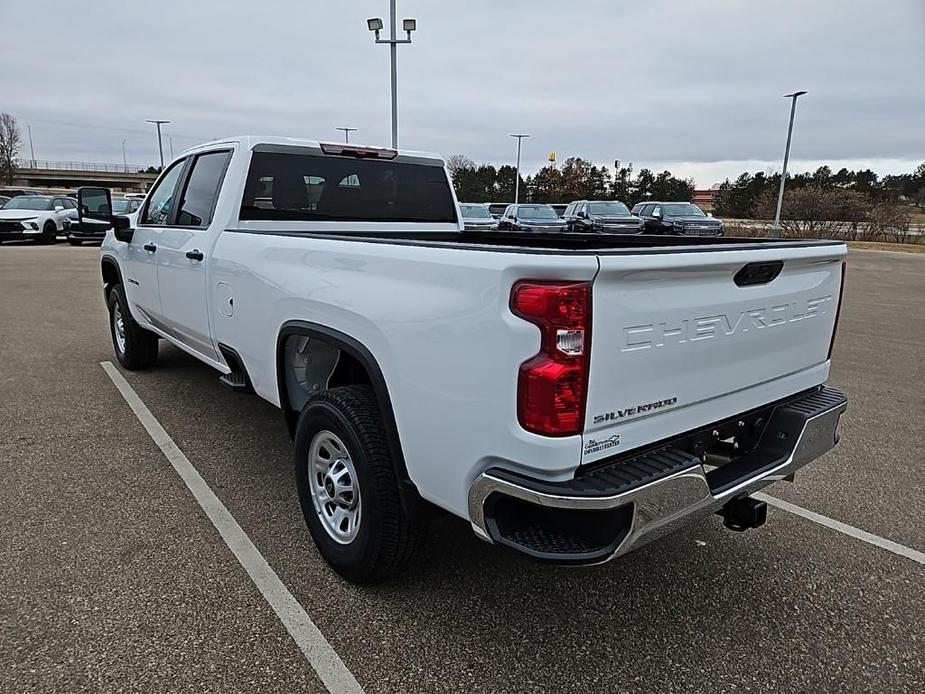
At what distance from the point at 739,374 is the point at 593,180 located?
2556 inches

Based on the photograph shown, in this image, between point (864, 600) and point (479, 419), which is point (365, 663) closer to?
point (479, 419)

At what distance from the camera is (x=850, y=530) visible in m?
3.46

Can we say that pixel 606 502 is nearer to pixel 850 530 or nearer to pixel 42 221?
pixel 850 530

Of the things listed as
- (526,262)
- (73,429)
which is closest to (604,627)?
(526,262)

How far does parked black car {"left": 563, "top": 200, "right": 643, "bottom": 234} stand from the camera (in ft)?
74.8

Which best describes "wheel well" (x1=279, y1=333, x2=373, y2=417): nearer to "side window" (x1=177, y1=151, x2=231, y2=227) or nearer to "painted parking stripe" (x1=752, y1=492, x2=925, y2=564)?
"side window" (x1=177, y1=151, x2=231, y2=227)

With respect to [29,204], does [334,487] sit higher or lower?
lower

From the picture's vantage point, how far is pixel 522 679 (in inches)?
93.4

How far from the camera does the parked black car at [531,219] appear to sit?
2273 centimetres

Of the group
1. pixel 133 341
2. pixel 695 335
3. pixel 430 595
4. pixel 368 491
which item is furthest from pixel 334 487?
pixel 133 341

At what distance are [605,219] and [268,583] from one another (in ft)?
72.7

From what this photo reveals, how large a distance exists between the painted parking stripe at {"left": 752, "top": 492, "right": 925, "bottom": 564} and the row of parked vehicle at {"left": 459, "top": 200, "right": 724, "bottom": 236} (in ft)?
59.3

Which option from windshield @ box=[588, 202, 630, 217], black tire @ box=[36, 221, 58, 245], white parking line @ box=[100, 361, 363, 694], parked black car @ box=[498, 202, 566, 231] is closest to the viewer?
white parking line @ box=[100, 361, 363, 694]

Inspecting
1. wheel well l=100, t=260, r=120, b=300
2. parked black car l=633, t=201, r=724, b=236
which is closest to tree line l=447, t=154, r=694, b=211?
parked black car l=633, t=201, r=724, b=236
